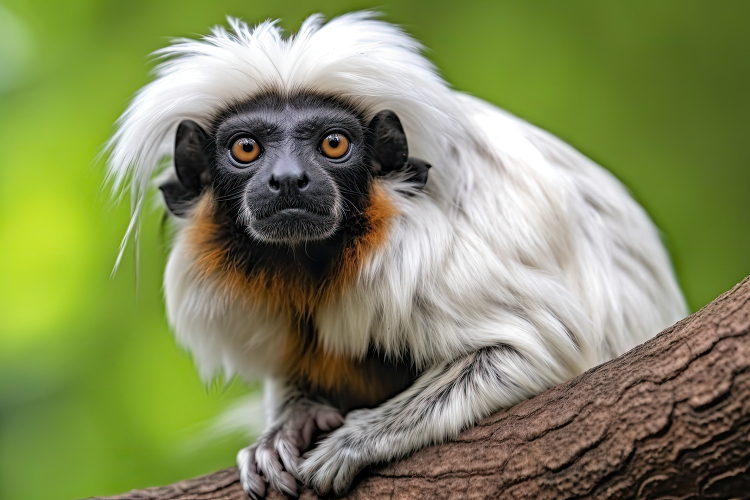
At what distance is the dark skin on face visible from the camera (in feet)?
7.95

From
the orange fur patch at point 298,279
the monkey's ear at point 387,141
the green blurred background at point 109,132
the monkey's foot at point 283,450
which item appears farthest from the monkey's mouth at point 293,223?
the green blurred background at point 109,132

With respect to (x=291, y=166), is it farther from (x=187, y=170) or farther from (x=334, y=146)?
(x=187, y=170)

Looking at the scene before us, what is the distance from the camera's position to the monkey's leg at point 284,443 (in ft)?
8.42

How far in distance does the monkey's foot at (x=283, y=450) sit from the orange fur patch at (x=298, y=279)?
171 millimetres

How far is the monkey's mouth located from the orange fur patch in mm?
150

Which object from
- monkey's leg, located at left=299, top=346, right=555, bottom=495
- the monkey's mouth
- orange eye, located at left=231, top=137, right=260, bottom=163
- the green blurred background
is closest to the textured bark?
monkey's leg, located at left=299, top=346, right=555, bottom=495

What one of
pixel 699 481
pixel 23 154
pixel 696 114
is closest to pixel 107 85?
pixel 23 154

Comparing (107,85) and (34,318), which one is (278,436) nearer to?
(34,318)

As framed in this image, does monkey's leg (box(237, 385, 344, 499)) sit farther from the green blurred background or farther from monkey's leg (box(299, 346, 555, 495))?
the green blurred background

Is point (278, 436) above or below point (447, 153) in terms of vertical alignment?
below

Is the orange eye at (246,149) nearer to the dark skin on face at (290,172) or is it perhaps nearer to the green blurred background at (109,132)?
the dark skin on face at (290,172)

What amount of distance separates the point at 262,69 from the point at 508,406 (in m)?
1.48

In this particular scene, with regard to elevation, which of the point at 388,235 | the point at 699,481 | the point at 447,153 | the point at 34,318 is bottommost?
the point at 34,318

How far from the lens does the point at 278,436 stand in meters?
2.85
